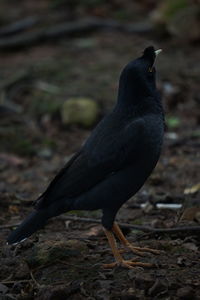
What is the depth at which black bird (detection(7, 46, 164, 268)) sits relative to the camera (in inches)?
180

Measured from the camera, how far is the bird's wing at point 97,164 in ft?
15.1

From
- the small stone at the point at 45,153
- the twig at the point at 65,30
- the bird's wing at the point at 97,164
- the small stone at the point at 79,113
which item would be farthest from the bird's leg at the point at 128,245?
the twig at the point at 65,30

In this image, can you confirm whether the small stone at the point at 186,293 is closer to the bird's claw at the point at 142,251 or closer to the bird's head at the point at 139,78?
the bird's claw at the point at 142,251

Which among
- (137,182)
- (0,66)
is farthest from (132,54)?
(137,182)

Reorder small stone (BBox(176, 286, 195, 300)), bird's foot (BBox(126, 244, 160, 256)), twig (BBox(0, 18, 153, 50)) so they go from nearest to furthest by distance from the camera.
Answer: small stone (BBox(176, 286, 195, 300)) → bird's foot (BBox(126, 244, 160, 256)) → twig (BBox(0, 18, 153, 50))

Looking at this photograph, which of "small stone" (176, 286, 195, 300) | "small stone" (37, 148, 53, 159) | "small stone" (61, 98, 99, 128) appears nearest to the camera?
"small stone" (176, 286, 195, 300)

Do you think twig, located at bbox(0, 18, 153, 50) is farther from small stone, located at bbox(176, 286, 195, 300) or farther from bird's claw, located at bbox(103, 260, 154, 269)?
small stone, located at bbox(176, 286, 195, 300)

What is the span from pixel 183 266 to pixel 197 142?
348cm

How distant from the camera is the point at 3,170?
7.54 meters

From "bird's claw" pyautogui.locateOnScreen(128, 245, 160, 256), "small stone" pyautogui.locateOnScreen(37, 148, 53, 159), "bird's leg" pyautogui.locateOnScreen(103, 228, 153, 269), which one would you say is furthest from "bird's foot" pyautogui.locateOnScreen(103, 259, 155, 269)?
"small stone" pyautogui.locateOnScreen(37, 148, 53, 159)

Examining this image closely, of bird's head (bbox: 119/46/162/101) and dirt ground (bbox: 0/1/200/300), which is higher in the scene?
bird's head (bbox: 119/46/162/101)

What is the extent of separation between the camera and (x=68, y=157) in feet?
25.6

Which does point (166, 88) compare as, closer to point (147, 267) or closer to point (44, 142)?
point (44, 142)

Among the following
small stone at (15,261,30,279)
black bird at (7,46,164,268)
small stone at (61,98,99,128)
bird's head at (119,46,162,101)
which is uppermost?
bird's head at (119,46,162,101)
